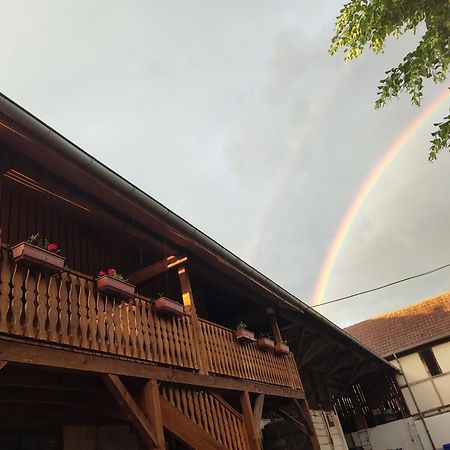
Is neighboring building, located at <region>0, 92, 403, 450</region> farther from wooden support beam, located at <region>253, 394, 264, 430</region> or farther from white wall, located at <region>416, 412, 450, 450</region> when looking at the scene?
white wall, located at <region>416, 412, 450, 450</region>

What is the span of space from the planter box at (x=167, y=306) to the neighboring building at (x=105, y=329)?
2cm

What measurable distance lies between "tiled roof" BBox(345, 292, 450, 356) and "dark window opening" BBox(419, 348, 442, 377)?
674 mm

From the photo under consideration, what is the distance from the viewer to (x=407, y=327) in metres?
24.0

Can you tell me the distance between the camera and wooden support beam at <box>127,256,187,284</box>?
739 cm

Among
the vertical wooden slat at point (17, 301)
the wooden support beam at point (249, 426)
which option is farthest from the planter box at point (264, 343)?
the vertical wooden slat at point (17, 301)

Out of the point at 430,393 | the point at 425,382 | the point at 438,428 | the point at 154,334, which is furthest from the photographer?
the point at 425,382

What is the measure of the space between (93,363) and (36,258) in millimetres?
1368

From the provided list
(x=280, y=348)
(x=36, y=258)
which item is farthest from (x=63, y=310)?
(x=280, y=348)

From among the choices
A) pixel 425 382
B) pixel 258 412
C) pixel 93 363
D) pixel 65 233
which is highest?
pixel 65 233

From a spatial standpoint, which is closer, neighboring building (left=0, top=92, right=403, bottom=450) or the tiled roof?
Result: neighboring building (left=0, top=92, right=403, bottom=450)

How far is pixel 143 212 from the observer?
20.7 feet

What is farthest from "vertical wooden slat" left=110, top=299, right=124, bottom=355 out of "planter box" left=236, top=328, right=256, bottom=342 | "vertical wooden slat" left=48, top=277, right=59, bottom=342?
"planter box" left=236, top=328, right=256, bottom=342

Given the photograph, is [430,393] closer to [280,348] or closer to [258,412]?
[280,348]

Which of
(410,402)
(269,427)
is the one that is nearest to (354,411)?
(410,402)
